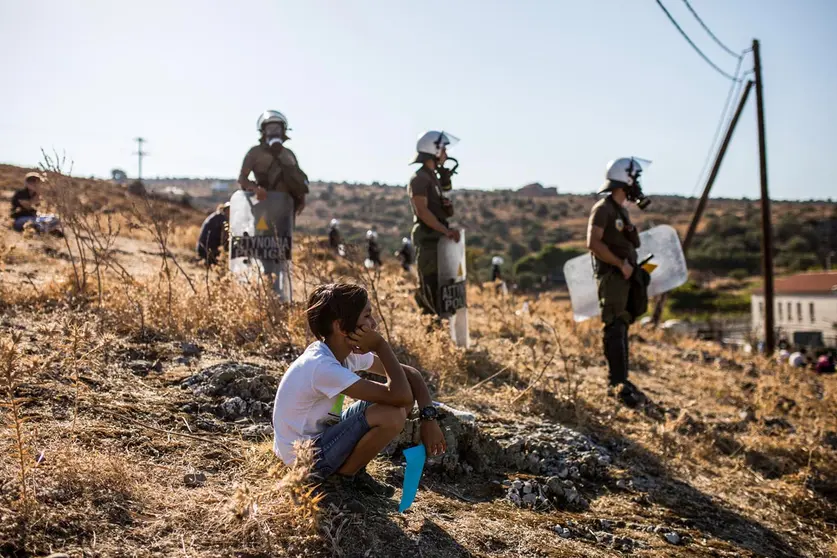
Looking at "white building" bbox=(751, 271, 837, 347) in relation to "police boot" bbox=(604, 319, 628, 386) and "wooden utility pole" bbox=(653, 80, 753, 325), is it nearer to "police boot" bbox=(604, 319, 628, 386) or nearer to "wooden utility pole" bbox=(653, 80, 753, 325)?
"wooden utility pole" bbox=(653, 80, 753, 325)

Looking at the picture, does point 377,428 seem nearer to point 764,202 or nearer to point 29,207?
point 29,207

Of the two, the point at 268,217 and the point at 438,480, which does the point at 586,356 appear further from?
the point at 438,480

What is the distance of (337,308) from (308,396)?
379mm

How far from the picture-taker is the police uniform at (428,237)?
701 cm

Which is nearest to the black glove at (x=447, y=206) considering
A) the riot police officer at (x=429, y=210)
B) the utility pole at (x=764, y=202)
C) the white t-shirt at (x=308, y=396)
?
the riot police officer at (x=429, y=210)

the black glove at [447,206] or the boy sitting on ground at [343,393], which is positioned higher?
the black glove at [447,206]

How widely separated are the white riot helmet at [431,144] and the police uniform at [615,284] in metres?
1.35

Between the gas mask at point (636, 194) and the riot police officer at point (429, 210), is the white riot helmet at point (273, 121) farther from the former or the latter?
the gas mask at point (636, 194)

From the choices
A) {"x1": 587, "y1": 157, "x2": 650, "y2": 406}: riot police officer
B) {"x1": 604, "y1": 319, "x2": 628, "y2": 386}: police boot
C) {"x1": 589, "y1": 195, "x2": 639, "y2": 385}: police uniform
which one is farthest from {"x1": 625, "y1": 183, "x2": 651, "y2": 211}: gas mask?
{"x1": 604, "y1": 319, "x2": 628, "y2": 386}: police boot

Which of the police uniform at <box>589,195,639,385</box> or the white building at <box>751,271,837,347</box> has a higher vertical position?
the police uniform at <box>589,195,639,385</box>

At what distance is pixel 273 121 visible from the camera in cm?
749

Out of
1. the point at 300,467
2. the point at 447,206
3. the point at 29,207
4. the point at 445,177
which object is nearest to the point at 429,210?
the point at 447,206

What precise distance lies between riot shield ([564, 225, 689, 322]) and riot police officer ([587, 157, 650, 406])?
46.7 inches

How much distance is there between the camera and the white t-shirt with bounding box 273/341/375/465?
132 inches
